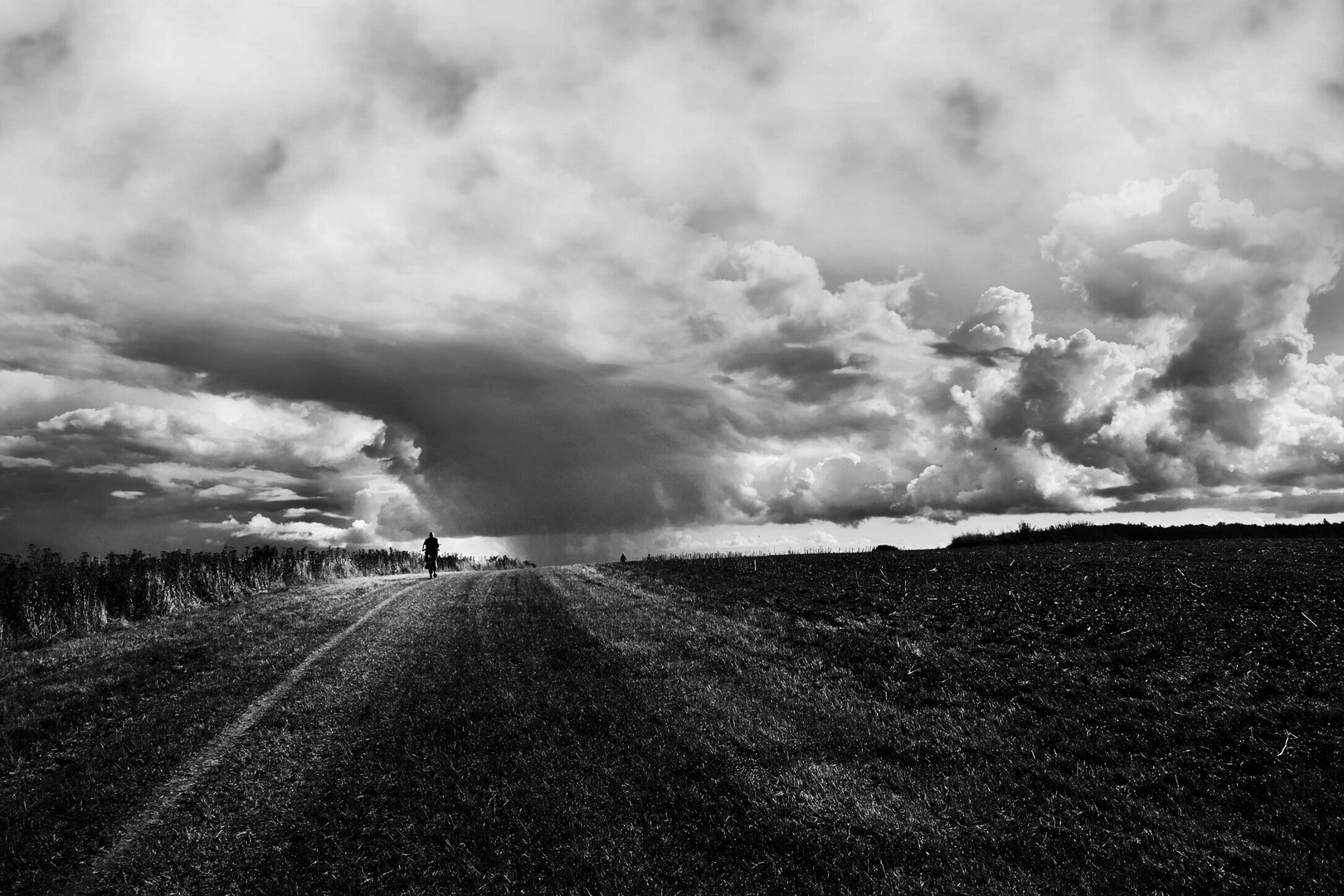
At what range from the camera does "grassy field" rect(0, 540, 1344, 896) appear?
19.6ft

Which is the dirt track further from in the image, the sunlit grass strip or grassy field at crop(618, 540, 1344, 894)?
the sunlit grass strip

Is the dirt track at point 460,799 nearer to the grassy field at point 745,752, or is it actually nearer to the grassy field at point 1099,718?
the grassy field at point 745,752

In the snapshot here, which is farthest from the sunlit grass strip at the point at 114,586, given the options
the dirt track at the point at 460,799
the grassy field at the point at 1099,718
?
the grassy field at the point at 1099,718

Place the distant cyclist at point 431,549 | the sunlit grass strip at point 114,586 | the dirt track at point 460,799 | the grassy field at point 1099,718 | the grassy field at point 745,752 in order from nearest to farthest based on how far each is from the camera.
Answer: the dirt track at point 460,799 → the grassy field at point 745,752 → the grassy field at point 1099,718 → the sunlit grass strip at point 114,586 → the distant cyclist at point 431,549

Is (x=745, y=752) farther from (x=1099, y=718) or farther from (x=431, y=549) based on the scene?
(x=431, y=549)

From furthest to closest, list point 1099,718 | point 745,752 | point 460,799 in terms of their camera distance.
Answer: point 1099,718 < point 745,752 < point 460,799

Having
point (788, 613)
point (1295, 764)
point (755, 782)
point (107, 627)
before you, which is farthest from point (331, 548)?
point (1295, 764)

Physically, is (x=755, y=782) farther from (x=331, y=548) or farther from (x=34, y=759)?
(x=331, y=548)

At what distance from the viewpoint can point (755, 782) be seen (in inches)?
290

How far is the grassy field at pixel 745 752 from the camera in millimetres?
5980

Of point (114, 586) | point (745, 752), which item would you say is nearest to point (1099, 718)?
point (745, 752)

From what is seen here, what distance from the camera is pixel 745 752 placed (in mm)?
8281

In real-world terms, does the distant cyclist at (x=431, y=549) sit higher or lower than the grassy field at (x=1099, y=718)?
higher

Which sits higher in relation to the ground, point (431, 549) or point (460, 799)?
point (431, 549)
